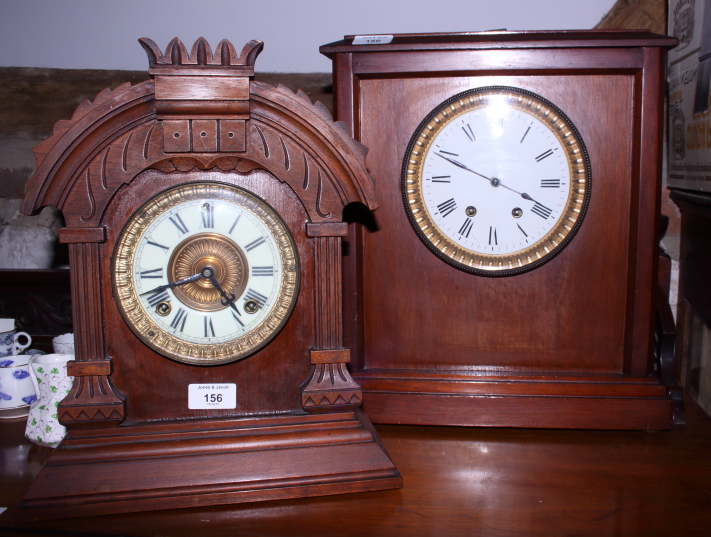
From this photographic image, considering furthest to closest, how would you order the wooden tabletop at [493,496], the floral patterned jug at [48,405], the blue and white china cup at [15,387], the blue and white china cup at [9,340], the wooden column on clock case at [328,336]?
the blue and white china cup at [9,340] < the blue and white china cup at [15,387] < the floral patterned jug at [48,405] < the wooden column on clock case at [328,336] < the wooden tabletop at [493,496]

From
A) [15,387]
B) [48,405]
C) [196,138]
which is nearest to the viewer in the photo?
[196,138]

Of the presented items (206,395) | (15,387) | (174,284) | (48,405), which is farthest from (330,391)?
(15,387)

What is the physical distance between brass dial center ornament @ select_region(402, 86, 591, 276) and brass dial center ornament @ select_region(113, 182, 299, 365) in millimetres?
337

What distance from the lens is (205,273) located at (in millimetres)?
1002

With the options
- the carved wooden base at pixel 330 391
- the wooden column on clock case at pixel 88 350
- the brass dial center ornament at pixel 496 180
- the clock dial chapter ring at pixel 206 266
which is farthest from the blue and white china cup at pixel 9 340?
the brass dial center ornament at pixel 496 180

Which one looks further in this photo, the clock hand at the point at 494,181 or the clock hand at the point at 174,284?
the clock hand at the point at 494,181

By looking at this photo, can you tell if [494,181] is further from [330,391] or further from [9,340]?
[9,340]

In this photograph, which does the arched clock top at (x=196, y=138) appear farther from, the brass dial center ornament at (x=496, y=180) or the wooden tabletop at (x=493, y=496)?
the wooden tabletop at (x=493, y=496)

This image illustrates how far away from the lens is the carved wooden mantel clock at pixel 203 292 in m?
0.96

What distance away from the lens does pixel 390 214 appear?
1.25 m

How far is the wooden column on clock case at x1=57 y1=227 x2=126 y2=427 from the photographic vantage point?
98cm

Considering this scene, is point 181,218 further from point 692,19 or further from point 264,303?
point 692,19

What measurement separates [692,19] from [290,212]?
1074mm

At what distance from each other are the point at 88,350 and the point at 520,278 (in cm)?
79
